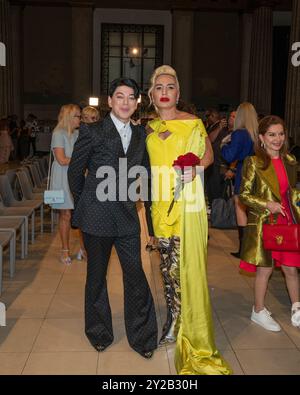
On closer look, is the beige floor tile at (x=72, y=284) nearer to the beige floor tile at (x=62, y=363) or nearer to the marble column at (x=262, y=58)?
the beige floor tile at (x=62, y=363)

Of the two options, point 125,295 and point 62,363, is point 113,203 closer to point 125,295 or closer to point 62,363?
point 125,295

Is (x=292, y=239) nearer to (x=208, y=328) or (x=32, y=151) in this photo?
(x=208, y=328)

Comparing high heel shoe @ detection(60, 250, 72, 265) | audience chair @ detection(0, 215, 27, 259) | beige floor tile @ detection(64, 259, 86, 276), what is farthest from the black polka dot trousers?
high heel shoe @ detection(60, 250, 72, 265)

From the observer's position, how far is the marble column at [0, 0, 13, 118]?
69.9 ft

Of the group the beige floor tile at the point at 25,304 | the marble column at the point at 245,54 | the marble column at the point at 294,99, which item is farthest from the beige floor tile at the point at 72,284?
the marble column at the point at 245,54

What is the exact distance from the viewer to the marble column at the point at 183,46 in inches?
952

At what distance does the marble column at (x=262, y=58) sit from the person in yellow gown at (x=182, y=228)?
63.7ft

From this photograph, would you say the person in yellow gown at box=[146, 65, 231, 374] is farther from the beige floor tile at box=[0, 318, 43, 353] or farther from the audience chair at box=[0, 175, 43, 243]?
the audience chair at box=[0, 175, 43, 243]

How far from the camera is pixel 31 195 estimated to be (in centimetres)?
884

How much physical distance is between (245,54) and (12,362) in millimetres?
23474

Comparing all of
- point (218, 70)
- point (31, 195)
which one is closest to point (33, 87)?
point (218, 70)

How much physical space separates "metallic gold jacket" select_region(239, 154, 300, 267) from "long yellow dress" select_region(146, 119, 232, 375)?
758 mm

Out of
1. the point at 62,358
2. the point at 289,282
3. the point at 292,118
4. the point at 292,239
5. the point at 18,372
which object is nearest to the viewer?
the point at 18,372

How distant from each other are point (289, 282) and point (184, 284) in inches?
54.1
